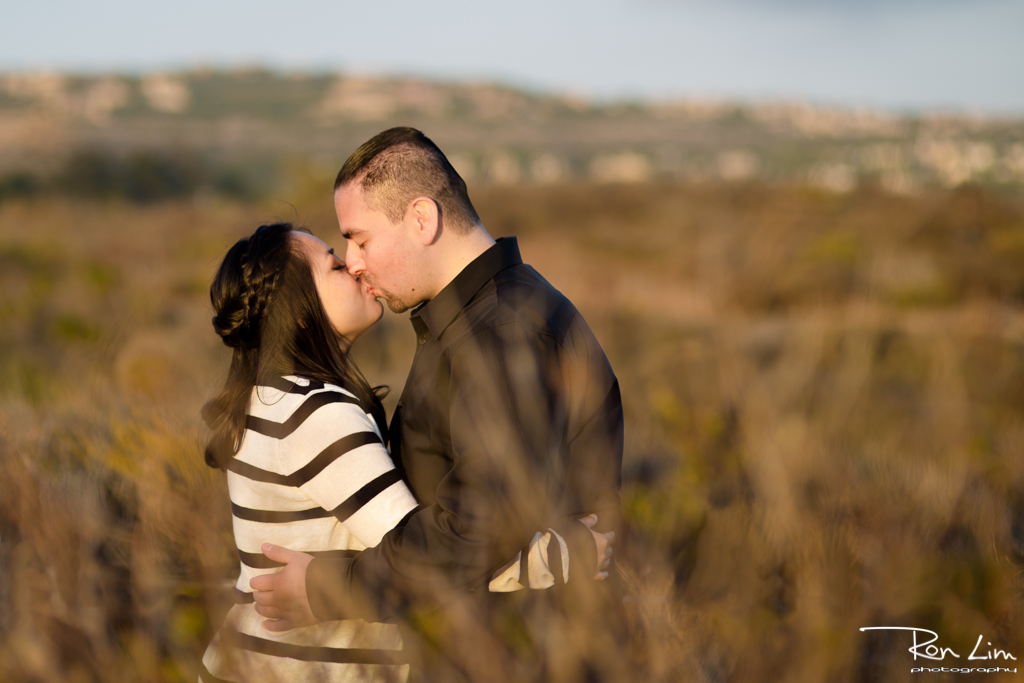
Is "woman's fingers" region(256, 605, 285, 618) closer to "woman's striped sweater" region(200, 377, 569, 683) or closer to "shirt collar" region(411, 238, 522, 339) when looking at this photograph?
"woman's striped sweater" region(200, 377, 569, 683)

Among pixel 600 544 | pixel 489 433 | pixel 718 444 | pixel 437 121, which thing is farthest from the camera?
pixel 437 121

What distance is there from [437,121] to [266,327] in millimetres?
96589

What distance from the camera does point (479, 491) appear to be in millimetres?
1391

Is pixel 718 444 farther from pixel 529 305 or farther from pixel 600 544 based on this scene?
pixel 529 305

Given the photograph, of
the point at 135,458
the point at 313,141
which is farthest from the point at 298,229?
the point at 313,141

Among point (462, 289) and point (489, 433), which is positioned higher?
point (462, 289)

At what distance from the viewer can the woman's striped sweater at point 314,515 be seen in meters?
1.52

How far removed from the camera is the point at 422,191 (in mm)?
1696

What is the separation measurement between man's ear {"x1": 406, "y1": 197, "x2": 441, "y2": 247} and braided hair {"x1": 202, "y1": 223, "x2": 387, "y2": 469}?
28cm

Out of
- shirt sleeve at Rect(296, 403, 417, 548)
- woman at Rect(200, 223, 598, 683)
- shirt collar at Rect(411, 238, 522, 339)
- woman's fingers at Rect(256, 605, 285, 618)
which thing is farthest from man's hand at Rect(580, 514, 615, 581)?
woman's fingers at Rect(256, 605, 285, 618)

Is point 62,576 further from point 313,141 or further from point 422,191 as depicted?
point 313,141

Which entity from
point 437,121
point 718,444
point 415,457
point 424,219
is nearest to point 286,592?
point 415,457
